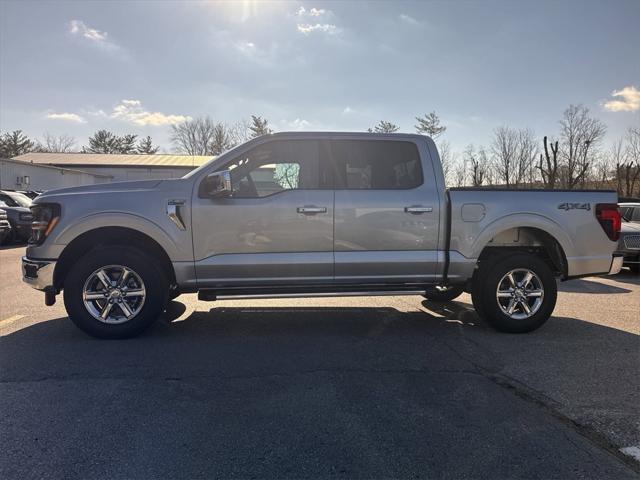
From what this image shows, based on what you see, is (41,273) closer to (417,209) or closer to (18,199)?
(417,209)

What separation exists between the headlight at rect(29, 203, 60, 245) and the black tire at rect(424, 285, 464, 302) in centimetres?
411

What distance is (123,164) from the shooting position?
161 feet

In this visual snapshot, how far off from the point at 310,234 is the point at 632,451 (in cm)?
322

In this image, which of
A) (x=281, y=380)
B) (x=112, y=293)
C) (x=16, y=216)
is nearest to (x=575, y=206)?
(x=281, y=380)

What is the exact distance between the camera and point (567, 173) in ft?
129

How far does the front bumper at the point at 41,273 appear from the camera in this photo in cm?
466

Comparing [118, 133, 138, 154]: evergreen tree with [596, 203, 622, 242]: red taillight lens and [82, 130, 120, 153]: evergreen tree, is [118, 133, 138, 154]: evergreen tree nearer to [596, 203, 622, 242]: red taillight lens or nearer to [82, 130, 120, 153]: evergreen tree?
[82, 130, 120, 153]: evergreen tree

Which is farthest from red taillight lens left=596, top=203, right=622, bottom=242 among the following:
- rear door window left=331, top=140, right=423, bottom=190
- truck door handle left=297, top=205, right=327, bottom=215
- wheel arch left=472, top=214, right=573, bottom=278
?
truck door handle left=297, top=205, right=327, bottom=215

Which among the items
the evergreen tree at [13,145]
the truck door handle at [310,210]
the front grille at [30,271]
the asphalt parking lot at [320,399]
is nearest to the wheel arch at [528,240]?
the asphalt parking lot at [320,399]

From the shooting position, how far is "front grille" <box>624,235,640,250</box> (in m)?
9.80

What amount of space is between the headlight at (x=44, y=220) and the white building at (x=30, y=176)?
3204 centimetres

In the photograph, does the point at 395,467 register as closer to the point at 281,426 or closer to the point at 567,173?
the point at 281,426

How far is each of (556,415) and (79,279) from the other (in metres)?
4.50

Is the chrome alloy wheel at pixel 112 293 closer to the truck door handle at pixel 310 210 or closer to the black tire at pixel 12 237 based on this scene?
the truck door handle at pixel 310 210
